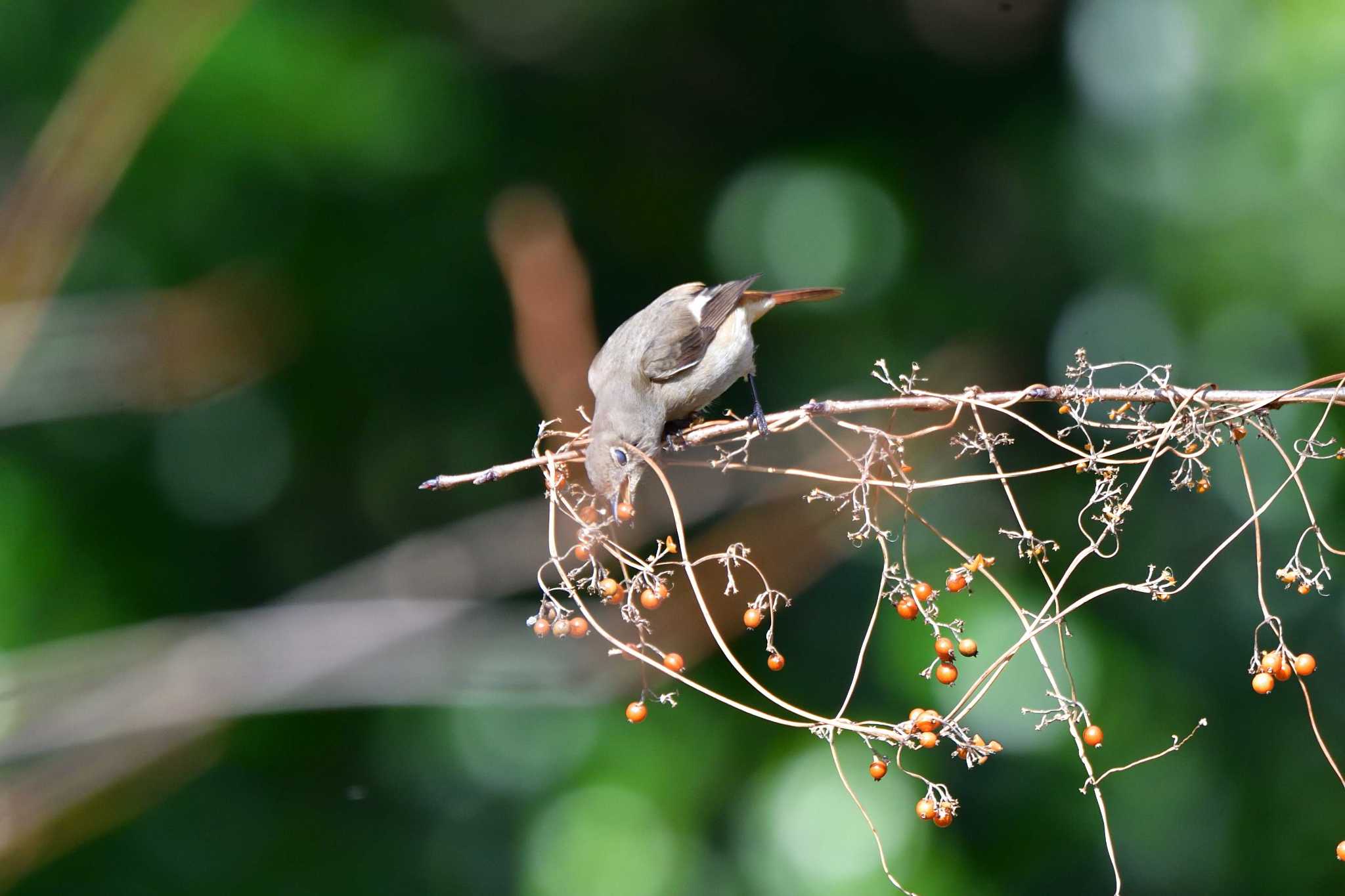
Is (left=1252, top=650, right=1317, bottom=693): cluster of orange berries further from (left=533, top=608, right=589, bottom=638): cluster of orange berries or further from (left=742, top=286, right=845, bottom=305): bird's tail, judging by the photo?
(left=742, top=286, right=845, bottom=305): bird's tail

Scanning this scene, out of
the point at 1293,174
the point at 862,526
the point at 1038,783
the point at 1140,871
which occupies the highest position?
the point at 862,526

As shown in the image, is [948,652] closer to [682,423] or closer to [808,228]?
[682,423]

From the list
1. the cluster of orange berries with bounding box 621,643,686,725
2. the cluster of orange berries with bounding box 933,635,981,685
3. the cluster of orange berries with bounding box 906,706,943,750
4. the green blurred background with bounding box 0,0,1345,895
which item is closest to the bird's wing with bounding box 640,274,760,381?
the green blurred background with bounding box 0,0,1345,895

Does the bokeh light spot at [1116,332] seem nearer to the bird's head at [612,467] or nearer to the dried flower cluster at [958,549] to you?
the bird's head at [612,467]

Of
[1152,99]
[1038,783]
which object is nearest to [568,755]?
[1038,783]

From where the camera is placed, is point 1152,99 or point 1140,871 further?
point 1152,99

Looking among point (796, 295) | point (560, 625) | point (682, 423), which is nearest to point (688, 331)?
point (682, 423)

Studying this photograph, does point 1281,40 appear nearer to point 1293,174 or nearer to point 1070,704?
point 1293,174
